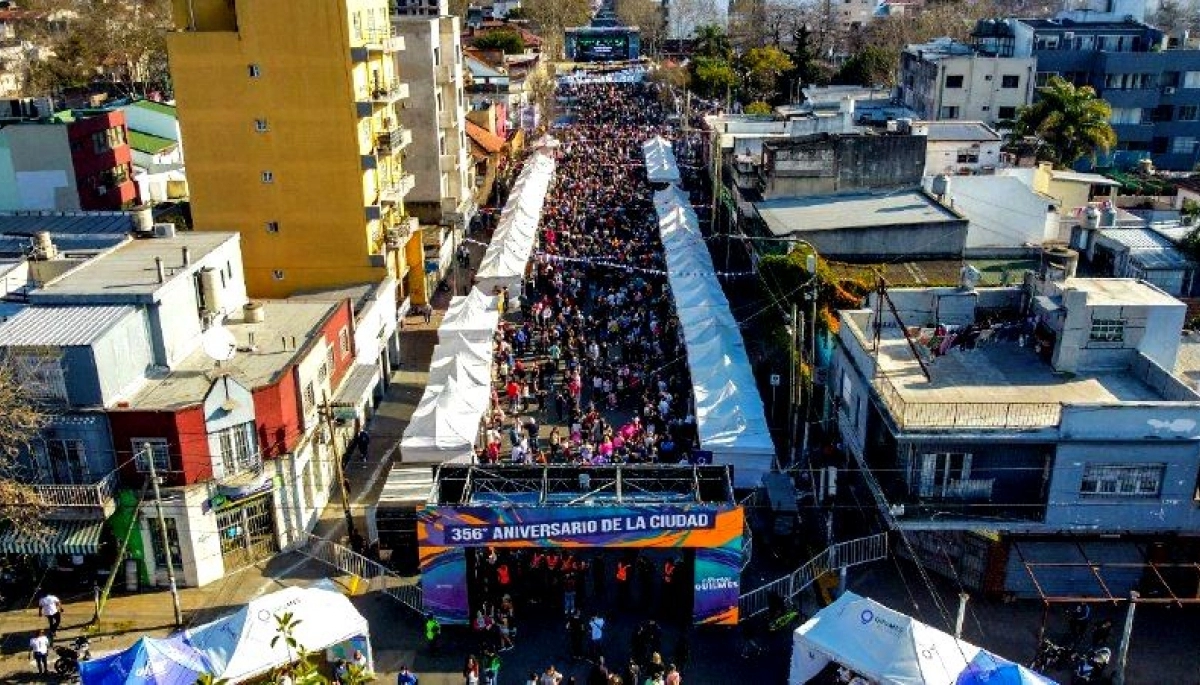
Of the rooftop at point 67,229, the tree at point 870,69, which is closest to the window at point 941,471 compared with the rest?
the rooftop at point 67,229

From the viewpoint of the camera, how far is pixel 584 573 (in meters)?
25.5

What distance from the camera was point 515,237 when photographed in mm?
47062

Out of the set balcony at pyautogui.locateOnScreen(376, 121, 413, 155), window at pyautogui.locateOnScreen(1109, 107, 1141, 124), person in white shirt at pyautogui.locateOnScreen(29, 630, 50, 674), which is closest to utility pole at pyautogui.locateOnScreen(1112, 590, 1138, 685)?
person in white shirt at pyautogui.locateOnScreen(29, 630, 50, 674)

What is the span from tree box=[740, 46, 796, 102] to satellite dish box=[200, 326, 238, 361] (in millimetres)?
76867

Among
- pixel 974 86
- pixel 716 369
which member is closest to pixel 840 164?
pixel 716 369

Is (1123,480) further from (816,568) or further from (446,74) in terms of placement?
(446,74)

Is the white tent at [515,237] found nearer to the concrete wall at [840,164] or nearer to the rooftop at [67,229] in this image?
the concrete wall at [840,164]

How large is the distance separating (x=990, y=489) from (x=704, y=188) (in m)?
46.4

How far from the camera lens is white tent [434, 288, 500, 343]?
35156 mm

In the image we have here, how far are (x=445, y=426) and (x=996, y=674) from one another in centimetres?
1616

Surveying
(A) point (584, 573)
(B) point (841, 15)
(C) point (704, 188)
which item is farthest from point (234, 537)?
(B) point (841, 15)

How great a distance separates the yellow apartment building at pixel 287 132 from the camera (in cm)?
3738

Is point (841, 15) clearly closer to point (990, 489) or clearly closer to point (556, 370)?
point (556, 370)

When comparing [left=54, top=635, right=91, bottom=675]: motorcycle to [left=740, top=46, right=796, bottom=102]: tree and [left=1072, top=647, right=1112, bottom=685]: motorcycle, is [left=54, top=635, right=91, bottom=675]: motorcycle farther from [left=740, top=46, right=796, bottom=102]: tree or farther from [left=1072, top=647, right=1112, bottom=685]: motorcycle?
[left=740, top=46, right=796, bottom=102]: tree
